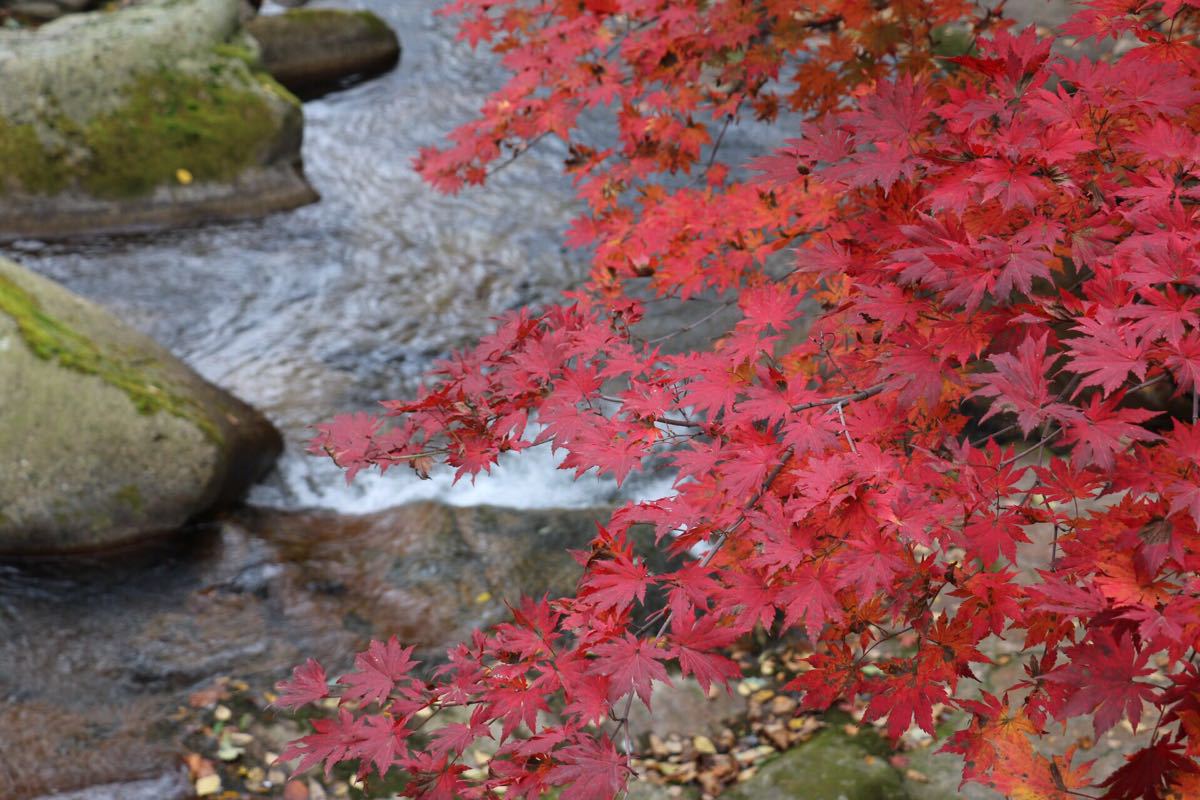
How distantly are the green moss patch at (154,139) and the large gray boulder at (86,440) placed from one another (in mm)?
2743

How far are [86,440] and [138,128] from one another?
3.88 metres

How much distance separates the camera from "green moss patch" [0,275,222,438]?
14.4 feet

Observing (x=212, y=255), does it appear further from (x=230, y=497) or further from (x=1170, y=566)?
(x=1170, y=566)

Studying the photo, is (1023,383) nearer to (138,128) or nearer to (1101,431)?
(1101,431)

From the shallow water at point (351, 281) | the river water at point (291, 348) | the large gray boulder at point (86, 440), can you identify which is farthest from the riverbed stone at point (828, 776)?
the large gray boulder at point (86, 440)

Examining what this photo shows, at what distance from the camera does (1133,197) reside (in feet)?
5.81

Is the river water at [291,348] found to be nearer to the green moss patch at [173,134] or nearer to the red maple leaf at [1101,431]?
the green moss patch at [173,134]

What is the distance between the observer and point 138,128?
7.21m

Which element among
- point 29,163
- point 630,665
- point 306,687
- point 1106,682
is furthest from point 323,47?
point 1106,682

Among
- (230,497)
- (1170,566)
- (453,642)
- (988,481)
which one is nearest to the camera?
(1170,566)

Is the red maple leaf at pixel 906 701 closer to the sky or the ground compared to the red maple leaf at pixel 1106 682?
closer to the ground

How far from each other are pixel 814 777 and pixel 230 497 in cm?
316

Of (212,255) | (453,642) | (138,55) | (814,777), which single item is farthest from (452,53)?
(814,777)

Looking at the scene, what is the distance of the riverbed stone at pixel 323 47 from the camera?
950cm
